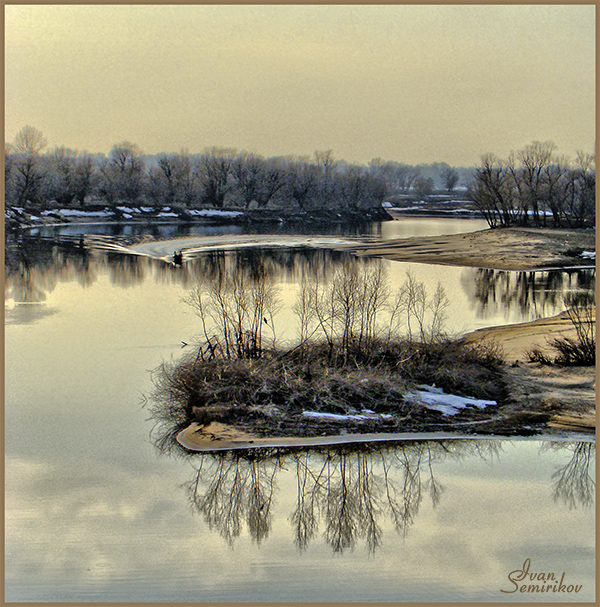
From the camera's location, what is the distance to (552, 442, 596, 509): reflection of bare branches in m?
11.8

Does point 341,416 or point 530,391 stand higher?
point 530,391

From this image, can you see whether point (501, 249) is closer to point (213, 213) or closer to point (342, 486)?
point (342, 486)

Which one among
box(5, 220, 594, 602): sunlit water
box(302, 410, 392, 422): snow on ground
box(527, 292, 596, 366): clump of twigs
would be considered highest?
box(527, 292, 596, 366): clump of twigs

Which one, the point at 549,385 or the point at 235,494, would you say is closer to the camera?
the point at 235,494

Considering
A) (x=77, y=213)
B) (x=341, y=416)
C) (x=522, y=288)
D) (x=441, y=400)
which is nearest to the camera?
(x=341, y=416)

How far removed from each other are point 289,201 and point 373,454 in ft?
230

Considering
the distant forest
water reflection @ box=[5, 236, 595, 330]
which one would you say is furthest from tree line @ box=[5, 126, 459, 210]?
water reflection @ box=[5, 236, 595, 330]

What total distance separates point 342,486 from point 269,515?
1281 mm

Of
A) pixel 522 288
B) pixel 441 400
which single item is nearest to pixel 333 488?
pixel 441 400

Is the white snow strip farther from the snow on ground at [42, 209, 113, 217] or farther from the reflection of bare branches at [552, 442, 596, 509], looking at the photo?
the reflection of bare branches at [552, 442, 596, 509]

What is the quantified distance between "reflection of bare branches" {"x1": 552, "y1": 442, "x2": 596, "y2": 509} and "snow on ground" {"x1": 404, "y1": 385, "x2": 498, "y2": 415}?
209cm

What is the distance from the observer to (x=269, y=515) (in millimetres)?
11195

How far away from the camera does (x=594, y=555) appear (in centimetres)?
1021

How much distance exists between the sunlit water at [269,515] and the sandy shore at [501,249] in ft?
89.2
